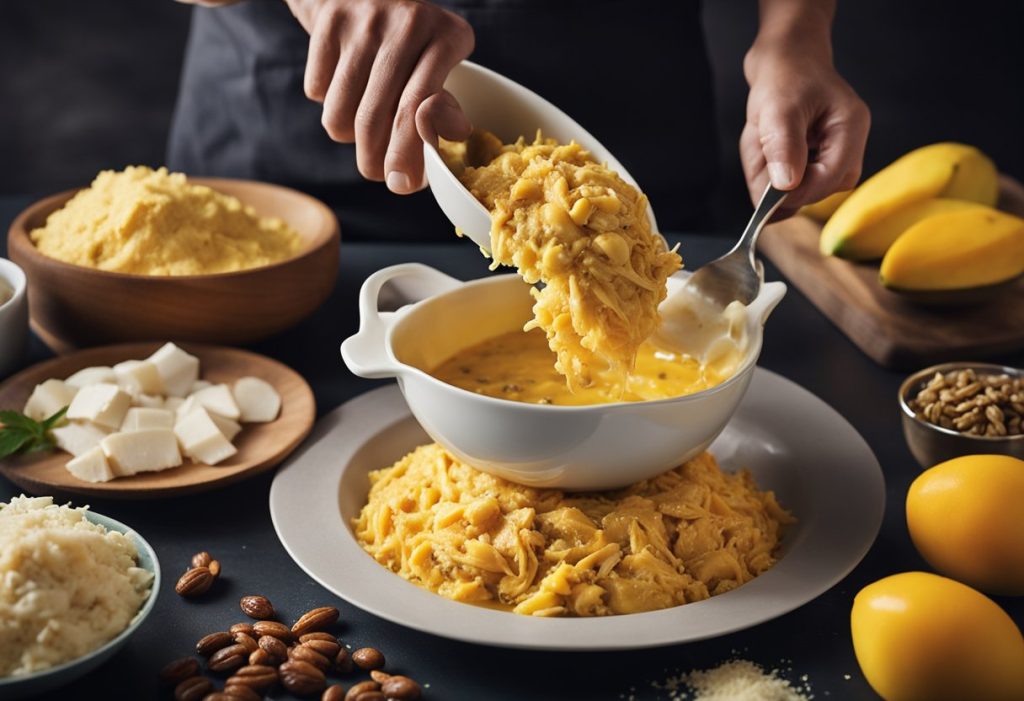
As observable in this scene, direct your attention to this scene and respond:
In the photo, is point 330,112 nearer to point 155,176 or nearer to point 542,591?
point 155,176

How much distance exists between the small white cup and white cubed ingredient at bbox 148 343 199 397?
9.8 inches

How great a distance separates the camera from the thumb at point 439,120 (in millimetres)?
1759

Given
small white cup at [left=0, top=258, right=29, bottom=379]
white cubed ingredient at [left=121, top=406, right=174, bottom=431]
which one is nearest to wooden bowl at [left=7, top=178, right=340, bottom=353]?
small white cup at [left=0, top=258, right=29, bottom=379]

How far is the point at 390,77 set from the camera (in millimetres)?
1859

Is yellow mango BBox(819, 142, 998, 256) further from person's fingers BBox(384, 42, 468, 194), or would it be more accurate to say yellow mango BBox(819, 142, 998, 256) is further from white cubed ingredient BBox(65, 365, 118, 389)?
white cubed ingredient BBox(65, 365, 118, 389)

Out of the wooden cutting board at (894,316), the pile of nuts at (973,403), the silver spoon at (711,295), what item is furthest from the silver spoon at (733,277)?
the wooden cutting board at (894,316)

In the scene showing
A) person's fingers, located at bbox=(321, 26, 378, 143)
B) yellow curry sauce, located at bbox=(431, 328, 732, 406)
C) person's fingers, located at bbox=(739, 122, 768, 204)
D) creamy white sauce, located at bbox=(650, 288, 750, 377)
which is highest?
person's fingers, located at bbox=(321, 26, 378, 143)

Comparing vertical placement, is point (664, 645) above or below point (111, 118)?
above

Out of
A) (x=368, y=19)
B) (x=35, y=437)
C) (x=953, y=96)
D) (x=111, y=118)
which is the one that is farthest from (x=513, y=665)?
(x=111, y=118)

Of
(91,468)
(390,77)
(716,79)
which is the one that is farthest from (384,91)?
(716,79)

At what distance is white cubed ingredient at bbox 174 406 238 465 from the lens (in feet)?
6.35

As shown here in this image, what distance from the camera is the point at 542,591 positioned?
163 centimetres

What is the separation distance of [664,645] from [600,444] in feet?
0.94

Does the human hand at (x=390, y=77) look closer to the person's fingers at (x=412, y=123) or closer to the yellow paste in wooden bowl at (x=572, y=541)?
the person's fingers at (x=412, y=123)
